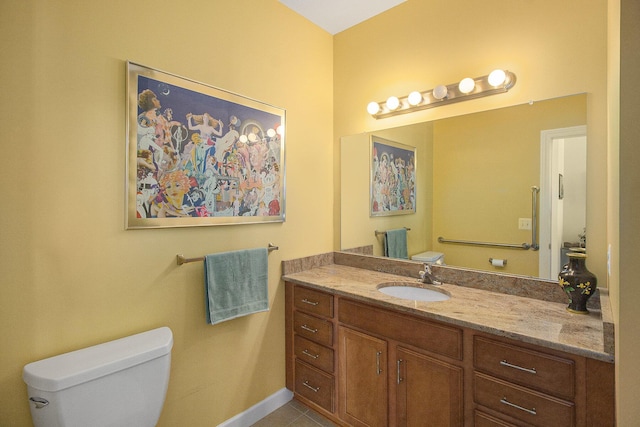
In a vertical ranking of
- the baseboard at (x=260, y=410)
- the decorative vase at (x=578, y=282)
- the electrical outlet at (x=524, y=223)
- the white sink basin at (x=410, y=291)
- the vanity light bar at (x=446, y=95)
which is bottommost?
the baseboard at (x=260, y=410)

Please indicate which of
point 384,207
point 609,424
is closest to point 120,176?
point 384,207

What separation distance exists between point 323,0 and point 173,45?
1087mm

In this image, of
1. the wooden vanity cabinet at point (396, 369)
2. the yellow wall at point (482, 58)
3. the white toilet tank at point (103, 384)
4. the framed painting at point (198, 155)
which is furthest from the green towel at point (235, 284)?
the yellow wall at point (482, 58)

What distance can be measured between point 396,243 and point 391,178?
0.48 meters

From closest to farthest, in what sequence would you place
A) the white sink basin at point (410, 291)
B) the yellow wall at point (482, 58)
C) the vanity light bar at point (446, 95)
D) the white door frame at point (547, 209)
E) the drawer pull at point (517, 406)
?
the drawer pull at point (517, 406) → the yellow wall at point (482, 58) → the white door frame at point (547, 209) → the vanity light bar at point (446, 95) → the white sink basin at point (410, 291)

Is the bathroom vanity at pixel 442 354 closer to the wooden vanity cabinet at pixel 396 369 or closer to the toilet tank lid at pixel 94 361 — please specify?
the wooden vanity cabinet at pixel 396 369

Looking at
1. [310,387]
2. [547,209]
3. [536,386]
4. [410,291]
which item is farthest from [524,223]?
[310,387]

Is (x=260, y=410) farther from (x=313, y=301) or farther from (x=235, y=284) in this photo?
(x=235, y=284)

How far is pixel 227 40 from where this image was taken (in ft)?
5.97

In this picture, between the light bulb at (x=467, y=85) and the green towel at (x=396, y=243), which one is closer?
the light bulb at (x=467, y=85)

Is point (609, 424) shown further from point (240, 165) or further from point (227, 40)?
point (227, 40)

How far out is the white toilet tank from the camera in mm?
1083

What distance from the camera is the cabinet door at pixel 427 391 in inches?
53.9

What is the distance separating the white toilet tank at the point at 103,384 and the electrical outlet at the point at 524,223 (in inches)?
74.5
